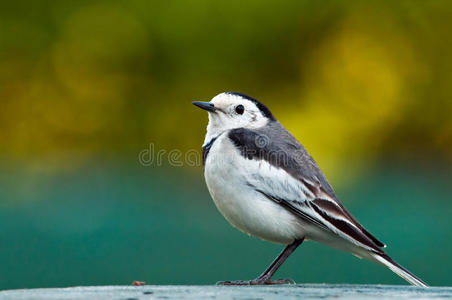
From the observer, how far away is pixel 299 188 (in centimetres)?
501

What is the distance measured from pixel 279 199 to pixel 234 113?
3.59ft

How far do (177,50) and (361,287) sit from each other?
25.7ft

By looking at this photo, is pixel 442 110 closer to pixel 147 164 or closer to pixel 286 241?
pixel 147 164

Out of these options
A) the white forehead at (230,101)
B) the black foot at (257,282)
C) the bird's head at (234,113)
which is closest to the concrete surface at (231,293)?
the black foot at (257,282)

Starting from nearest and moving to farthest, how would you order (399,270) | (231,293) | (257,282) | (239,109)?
(231,293) → (399,270) → (257,282) → (239,109)

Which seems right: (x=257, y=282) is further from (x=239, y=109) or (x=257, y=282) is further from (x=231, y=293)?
(x=239, y=109)

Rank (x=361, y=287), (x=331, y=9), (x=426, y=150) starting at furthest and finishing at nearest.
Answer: (x=331, y=9), (x=426, y=150), (x=361, y=287)

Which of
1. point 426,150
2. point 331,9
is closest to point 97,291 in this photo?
point 426,150

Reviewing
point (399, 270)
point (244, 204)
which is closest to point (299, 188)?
point (244, 204)

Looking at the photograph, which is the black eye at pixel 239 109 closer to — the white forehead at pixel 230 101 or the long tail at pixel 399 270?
the white forehead at pixel 230 101

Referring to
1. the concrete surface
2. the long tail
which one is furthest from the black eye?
the concrete surface

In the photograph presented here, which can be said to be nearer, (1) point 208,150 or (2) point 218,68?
(1) point 208,150

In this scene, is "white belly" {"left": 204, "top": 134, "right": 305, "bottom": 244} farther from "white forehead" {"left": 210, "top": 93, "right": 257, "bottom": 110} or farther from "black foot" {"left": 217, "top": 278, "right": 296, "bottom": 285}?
"white forehead" {"left": 210, "top": 93, "right": 257, "bottom": 110}

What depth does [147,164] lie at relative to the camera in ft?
31.6
